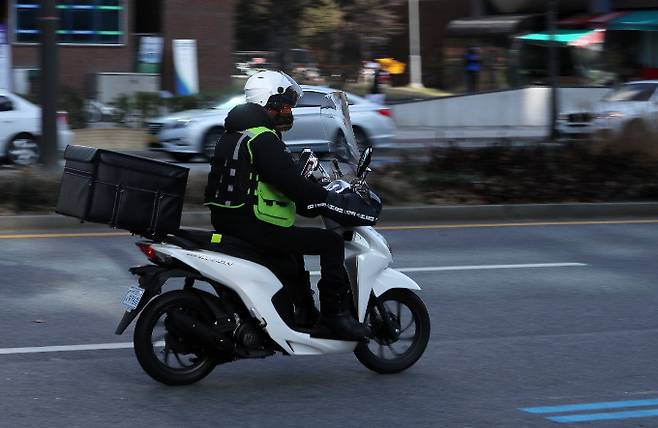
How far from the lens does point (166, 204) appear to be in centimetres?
604

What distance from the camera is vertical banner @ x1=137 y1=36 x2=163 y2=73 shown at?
1395 inches

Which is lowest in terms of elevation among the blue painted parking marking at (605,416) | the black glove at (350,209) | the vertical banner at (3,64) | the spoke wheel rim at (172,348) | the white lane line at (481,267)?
the blue painted parking marking at (605,416)

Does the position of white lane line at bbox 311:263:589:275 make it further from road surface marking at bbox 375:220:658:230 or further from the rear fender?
the rear fender

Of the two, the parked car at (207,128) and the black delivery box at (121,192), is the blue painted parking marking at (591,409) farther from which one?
the parked car at (207,128)

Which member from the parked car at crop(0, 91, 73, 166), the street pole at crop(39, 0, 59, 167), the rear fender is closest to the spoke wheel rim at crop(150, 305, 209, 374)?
the rear fender

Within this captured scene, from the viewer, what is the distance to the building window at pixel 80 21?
34.7 metres

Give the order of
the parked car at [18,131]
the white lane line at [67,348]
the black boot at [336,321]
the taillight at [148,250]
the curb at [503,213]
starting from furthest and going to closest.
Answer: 1. the parked car at [18,131]
2. the curb at [503,213]
3. the white lane line at [67,348]
4. the black boot at [336,321]
5. the taillight at [148,250]

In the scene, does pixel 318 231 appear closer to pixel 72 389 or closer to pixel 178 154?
pixel 72 389

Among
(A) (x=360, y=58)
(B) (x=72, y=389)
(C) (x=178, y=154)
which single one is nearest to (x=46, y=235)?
(B) (x=72, y=389)

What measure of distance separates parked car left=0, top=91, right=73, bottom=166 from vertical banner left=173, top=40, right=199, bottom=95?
1543 cm

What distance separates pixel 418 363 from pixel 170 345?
170 centimetres

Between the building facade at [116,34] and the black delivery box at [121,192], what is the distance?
29095 mm

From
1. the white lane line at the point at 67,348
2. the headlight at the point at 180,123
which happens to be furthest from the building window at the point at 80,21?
the white lane line at the point at 67,348

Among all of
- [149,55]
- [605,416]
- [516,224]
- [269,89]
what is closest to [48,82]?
[516,224]
